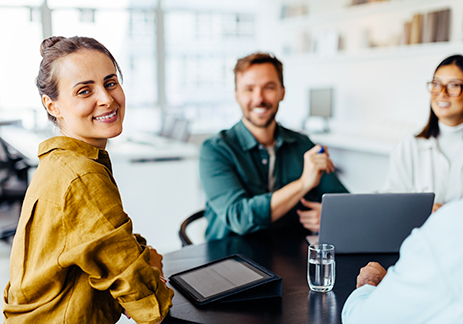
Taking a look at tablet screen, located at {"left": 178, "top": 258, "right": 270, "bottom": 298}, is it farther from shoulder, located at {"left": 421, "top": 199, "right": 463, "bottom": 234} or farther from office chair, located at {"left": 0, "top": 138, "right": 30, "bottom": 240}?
office chair, located at {"left": 0, "top": 138, "right": 30, "bottom": 240}

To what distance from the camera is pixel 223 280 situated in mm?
1220

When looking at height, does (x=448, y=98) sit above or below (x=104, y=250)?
above

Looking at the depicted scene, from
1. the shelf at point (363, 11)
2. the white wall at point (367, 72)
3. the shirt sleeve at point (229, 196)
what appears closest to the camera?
the shirt sleeve at point (229, 196)

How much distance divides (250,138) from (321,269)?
91 cm

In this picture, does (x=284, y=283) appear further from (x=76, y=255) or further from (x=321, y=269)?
(x=76, y=255)

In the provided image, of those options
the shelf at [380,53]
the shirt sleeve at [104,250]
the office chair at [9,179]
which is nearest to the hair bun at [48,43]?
the shirt sleeve at [104,250]

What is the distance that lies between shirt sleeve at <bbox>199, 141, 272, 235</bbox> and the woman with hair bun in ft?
2.55

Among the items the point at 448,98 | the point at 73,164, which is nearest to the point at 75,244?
the point at 73,164

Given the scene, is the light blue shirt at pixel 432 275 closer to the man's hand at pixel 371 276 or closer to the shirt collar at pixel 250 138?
the man's hand at pixel 371 276

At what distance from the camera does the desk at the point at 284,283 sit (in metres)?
1.09

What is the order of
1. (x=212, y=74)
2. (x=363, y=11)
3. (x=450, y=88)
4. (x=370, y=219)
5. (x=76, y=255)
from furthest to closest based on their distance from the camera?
1. (x=212, y=74)
2. (x=363, y=11)
3. (x=450, y=88)
4. (x=370, y=219)
5. (x=76, y=255)

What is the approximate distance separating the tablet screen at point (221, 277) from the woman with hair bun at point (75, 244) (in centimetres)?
21

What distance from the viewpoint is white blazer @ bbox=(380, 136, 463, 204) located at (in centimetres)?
203

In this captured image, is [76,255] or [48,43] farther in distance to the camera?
[48,43]
